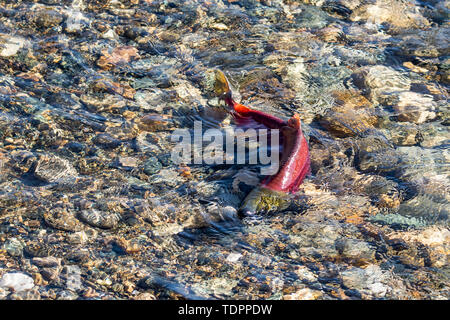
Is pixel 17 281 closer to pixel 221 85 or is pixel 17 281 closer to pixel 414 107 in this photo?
pixel 221 85

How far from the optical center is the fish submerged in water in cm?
470

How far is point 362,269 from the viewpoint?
4.23 m

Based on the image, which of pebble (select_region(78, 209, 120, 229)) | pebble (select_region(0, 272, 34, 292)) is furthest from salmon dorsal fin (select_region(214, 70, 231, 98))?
pebble (select_region(0, 272, 34, 292))

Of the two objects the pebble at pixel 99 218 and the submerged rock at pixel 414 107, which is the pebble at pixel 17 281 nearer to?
the pebble at pixel 99 218

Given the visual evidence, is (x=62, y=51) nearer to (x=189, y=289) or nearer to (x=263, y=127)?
(x=263, y=127)

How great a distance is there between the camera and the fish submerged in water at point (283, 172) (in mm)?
4695

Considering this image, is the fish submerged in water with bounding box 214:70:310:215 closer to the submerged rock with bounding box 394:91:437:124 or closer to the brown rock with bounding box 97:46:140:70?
the submerged rock with bounding box 394:91:437:124

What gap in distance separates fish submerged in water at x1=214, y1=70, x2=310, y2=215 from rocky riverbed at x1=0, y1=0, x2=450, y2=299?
127 mm

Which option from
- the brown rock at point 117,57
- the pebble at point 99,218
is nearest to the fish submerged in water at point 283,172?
the pebble at point 99,218

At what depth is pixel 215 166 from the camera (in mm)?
5309

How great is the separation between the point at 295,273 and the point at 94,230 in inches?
71.5

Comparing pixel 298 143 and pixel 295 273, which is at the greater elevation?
pixel 298 143
